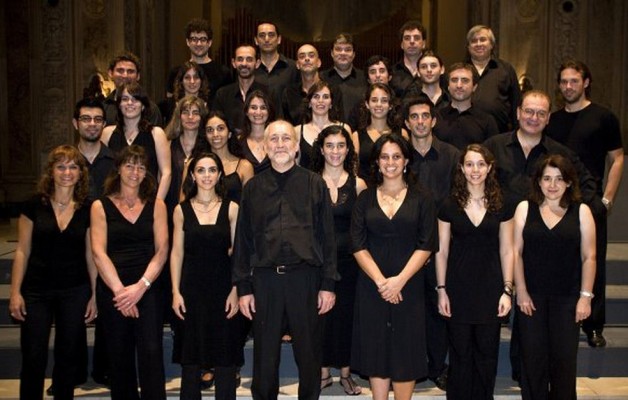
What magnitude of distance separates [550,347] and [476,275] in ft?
1.83

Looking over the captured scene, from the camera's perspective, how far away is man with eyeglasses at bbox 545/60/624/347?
206 inches

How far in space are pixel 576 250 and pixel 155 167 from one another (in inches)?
101

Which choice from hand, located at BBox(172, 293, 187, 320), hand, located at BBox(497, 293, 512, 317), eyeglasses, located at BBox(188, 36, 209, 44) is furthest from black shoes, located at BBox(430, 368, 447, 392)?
eyeglasses, located at BBox(188, 36, 209, 44)

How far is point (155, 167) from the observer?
5168 millimetres

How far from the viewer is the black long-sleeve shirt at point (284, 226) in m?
4.32

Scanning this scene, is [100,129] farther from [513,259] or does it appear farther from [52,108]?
[52,108]

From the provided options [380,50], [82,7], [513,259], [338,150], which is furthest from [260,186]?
[380,50]

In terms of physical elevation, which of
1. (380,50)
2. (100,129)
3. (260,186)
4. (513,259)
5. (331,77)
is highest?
(380,50)

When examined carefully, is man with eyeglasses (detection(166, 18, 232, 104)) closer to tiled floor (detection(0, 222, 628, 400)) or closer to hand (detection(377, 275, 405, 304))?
tiled floor (detection(0, 222, 628, 400))

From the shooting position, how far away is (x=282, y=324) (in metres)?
4.38

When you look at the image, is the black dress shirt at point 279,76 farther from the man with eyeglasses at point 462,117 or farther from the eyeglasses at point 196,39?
the man with eyeglasses at point 462,117

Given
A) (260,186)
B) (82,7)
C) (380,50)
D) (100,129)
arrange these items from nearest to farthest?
(260,186), (100,129), (82,7), (380,50)

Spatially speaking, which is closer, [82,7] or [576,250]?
[576,250]

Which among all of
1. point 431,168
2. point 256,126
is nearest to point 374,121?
point 431,168
